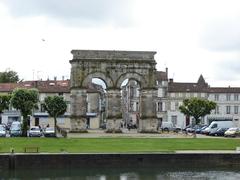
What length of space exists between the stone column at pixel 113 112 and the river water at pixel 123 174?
1356 inches

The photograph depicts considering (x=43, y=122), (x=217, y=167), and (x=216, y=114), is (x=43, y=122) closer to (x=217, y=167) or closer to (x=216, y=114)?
(x=216, y=114)

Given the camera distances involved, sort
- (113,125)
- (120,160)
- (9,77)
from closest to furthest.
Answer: (120,160) < (113,125) < (9,77)

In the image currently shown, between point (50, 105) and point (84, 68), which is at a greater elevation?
point (84, 68)

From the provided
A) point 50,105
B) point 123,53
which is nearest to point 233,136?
point 123,53

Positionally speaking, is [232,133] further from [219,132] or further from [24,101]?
[24,101]

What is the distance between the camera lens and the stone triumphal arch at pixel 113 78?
262ft

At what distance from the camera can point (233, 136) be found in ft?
245

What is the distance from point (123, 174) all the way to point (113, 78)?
38.1m

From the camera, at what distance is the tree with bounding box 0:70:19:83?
148125 millimetres

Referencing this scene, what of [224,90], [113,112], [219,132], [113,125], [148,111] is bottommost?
[219,132]

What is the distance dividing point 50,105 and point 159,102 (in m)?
58.8

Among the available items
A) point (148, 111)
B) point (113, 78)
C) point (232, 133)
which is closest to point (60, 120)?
point (113, 78)

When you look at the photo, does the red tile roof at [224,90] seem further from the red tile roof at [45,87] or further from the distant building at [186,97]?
the red tile roof at [45,87]

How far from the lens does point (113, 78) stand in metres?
80.4
